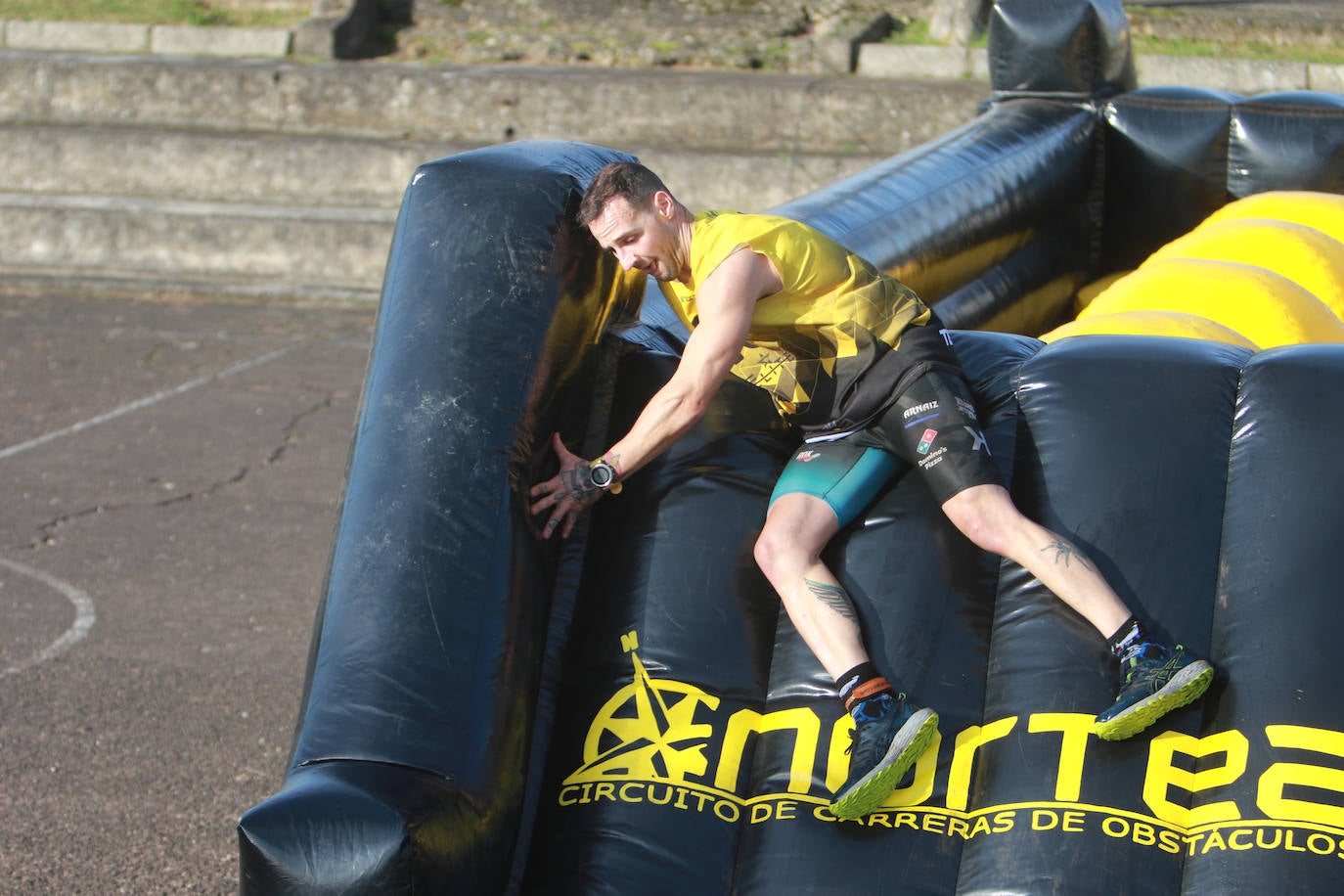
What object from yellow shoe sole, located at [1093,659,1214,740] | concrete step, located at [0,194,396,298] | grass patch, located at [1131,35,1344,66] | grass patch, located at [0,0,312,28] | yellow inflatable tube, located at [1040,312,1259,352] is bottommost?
yellow shoe sole, located at [1093,659,1214,740]

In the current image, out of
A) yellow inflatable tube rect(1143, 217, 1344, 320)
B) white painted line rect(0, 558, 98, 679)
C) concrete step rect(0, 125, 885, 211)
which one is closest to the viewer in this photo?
yellow inflatable tube rect(1143, 217, 1344, 320)

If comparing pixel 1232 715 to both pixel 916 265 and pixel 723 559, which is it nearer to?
pixel 723 559

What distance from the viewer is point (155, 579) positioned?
520cm

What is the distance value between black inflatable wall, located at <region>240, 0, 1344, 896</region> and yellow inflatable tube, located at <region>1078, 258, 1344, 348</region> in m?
0.78

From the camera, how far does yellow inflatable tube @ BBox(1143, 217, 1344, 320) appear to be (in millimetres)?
4344

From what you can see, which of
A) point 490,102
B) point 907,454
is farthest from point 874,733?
point 490,102

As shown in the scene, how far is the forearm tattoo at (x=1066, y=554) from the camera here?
8.99 ft

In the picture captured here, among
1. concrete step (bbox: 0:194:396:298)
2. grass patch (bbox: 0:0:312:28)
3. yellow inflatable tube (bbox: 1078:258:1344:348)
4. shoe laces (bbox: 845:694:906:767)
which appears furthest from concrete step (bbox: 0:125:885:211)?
shoe laces (bbox: 845:694:906:767)

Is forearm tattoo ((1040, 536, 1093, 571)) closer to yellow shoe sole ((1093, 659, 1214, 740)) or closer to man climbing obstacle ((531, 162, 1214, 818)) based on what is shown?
man climbing obstacle ((531, 162, 1214, 818))

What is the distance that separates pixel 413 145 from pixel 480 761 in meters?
9.09

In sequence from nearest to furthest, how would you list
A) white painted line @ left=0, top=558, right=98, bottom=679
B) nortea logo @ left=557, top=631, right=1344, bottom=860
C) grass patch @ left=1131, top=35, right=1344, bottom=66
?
nortea logo @ left=557, top=631, right=1344, bottom=860 < white painted line @ left=0, top=558, right=98, bottom=679 < grass patch @ left=1131, top=35, right=1344, bottom=66

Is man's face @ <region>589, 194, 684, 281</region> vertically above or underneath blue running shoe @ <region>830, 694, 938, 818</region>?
above

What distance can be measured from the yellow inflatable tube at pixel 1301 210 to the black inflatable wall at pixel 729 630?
2.45 meters

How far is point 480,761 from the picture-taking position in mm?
2594
